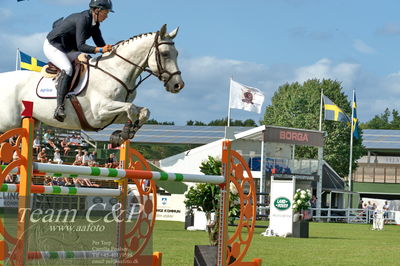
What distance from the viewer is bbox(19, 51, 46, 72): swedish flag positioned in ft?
77.7

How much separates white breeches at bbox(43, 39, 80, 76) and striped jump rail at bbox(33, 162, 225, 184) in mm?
1854

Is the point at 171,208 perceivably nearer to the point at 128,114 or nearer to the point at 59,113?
the point at 59,113

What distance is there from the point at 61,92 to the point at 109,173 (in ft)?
6.65

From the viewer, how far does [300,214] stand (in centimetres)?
1834

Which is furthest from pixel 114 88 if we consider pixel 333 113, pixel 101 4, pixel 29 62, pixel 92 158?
pixel 333 113

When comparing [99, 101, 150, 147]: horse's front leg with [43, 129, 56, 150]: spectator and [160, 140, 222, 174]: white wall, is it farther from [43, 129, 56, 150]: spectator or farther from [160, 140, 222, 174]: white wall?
[160, 140, 222, 174]: white wall

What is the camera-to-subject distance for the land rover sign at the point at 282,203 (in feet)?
60.8

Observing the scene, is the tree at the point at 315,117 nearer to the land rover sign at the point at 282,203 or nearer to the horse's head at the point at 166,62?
the land rover sign at the point at 282,203

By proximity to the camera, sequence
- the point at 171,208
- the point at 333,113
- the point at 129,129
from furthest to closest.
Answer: the point at 333,113 < the point at 171,208 < the point at 129,129

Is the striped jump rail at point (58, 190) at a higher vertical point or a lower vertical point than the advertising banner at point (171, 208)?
higher

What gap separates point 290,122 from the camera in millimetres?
57062

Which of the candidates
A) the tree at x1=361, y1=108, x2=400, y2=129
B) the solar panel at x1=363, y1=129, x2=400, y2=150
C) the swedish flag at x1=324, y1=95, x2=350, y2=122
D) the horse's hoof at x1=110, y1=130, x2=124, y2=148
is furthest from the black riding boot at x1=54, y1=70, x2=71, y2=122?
the tree at x1=361, y1=108, x2=400, y2=129

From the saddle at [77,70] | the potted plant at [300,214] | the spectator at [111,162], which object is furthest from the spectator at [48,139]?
the saddle at [77,70]

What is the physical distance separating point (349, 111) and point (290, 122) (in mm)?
4792
